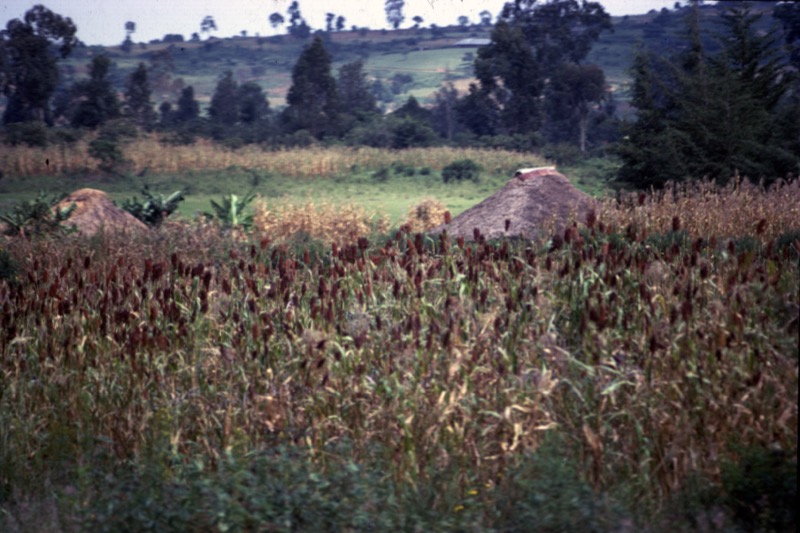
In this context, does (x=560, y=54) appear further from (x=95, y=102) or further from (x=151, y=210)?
(x=151, y=210)

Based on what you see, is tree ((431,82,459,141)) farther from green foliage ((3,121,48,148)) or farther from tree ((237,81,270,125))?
green foliage ((3,121,48,148))

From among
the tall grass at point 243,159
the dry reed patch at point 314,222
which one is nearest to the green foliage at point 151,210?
the dry reed patch at point 314,222

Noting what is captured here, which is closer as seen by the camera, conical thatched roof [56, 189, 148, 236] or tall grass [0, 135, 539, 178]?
conical thatched roof [56, 189, 148, 236]

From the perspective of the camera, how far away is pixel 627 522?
3.33 metres

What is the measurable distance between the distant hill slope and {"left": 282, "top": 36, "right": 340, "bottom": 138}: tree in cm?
2443

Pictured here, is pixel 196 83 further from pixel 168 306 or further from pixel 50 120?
pixel 168 306

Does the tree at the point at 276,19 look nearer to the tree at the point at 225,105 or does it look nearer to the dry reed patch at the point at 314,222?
the tree at the point at 225,105

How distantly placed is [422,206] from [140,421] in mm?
11104

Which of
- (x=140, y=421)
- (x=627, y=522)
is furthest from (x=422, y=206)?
(x=627, y=522)

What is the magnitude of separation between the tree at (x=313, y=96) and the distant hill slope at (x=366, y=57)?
24.4m

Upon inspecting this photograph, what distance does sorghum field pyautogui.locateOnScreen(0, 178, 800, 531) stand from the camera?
379 centimetres

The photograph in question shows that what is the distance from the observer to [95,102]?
4166 cm

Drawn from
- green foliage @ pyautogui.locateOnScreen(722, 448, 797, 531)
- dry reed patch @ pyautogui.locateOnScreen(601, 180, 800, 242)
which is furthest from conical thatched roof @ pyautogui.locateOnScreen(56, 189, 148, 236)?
green foliage @ pyautogui.locateOnScreen(722, 448, 797, 531)

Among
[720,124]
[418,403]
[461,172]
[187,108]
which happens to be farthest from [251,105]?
[418,403]
